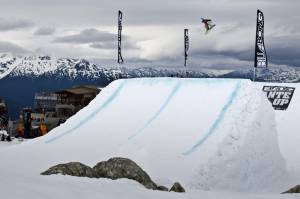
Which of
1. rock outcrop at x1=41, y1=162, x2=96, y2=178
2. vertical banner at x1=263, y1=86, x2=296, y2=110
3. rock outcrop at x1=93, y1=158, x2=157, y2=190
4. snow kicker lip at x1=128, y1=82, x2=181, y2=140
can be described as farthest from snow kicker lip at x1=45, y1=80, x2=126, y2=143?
rock outcrop at x1=41, y1=162, x2=96, y2=178

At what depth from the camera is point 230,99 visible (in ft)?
111

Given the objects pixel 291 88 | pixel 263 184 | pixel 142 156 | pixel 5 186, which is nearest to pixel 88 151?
pixel 142 156

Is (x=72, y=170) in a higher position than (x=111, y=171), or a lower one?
higher

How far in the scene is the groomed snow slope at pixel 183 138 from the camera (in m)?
27.5

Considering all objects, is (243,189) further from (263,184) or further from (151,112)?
(151,112)

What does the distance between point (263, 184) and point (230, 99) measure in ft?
24.7

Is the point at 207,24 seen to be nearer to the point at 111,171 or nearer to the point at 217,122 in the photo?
the point at 217,122

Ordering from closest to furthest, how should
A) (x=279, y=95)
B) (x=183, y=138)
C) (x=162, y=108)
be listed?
1. (x=183, y=138)
2. (x=162, y=108)
3. (x=279, y=95)

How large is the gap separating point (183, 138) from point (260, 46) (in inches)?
521

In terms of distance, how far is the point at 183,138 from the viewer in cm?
3108

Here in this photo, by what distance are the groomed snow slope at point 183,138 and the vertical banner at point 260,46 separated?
5.84m

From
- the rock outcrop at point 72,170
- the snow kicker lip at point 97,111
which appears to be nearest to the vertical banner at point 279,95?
the snow kicker lip at point 97,111

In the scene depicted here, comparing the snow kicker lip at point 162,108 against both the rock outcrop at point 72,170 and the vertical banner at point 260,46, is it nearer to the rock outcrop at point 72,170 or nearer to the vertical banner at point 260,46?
the vertical banner at point 260,46

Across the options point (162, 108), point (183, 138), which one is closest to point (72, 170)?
point (183, 138)
